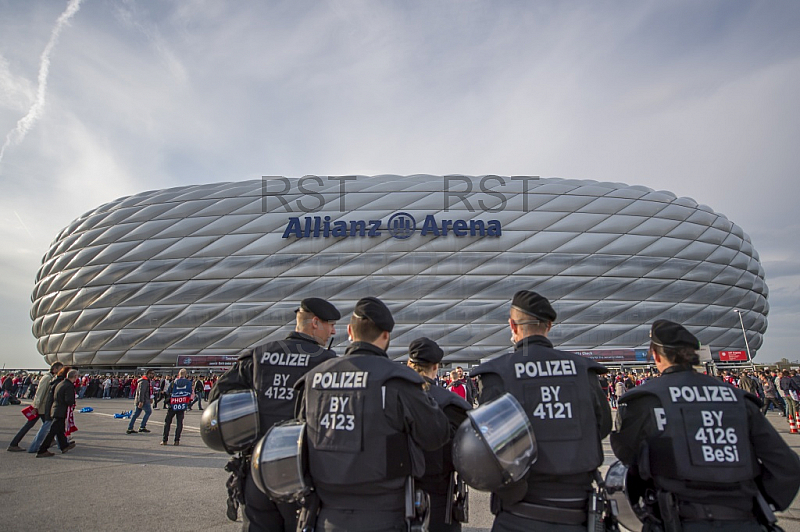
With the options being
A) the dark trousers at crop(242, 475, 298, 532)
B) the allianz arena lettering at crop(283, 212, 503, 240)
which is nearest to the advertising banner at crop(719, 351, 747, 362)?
the allianz arena lettering at crop(283, 212, 503, 240)

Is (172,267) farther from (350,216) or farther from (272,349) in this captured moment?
(272,349)

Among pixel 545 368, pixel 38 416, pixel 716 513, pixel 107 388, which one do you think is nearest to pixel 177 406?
pixel 38 416

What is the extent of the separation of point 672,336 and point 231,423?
231 cm

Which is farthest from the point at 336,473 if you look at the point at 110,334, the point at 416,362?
the point at 110,334

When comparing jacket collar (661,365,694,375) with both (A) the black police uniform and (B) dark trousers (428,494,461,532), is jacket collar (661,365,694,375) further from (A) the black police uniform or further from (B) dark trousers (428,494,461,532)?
(B) dark trousers (428,494,461,532)

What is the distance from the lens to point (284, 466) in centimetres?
196

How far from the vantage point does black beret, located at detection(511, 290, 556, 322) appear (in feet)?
7.70

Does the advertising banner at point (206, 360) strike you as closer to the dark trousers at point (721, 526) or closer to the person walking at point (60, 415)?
the person walking at point (60, 415)

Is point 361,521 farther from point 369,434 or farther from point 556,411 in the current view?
point 556,411

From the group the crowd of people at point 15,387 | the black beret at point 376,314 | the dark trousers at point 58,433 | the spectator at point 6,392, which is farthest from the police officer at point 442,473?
the spectator at point 6,392

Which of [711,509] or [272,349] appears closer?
[711,509]

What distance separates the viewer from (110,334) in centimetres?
3019

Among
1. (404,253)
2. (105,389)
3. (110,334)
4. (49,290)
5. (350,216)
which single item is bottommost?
(105,389)

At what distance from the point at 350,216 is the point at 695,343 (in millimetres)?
29028
